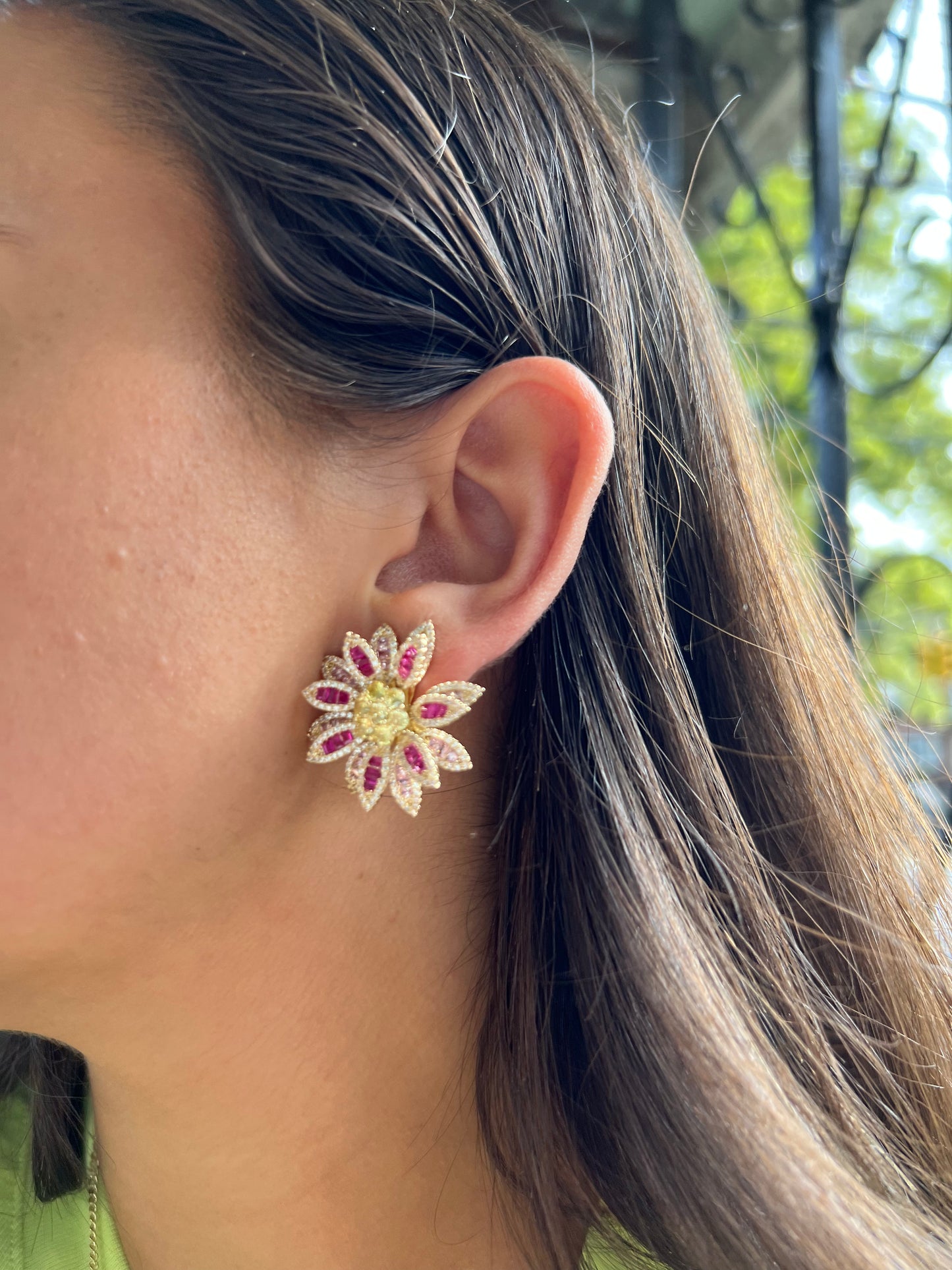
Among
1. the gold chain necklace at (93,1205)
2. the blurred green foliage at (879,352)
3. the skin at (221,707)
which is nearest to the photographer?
the skin at (221,707)

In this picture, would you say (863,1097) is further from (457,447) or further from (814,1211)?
(457,447)

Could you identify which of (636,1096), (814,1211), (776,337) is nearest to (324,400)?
(636,1096)

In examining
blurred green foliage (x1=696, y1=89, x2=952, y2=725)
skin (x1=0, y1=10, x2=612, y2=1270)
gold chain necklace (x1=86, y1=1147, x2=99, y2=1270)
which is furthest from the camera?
blurred green foliage (x1=696, y1=89, x2=952, y2=725)

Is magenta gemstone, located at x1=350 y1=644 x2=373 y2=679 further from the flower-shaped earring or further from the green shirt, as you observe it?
the green shirt

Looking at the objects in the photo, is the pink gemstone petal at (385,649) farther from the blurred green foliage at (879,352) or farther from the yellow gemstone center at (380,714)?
the blurred green foliage at (879,352)

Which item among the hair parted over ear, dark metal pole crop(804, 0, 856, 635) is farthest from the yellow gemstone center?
dark metal pole crop(804, 0, 856, 635)

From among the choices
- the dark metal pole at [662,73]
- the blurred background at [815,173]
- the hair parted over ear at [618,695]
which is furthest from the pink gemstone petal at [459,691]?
the dark metal pole at [662,73]

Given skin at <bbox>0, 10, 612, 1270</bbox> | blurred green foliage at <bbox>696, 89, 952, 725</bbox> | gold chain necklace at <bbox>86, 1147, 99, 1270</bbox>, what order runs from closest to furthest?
skin at <bbox>0, 10, 612, 1270</bbox>
gold chain necklace at <bbox>86, 1147, 99, 1270</bbox>
blurred green foliage at <bbox>696, 89, 952, 725</bbox>
